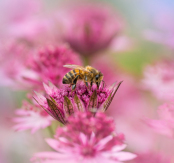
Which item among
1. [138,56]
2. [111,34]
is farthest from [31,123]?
[138,56]

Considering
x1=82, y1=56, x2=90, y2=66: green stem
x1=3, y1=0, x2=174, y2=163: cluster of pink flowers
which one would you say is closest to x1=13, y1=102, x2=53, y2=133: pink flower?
x1=3, y1=0, x2=174, y2=163: cluster of pink flowers

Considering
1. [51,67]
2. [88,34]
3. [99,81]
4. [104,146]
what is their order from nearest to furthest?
[104,146]
[99,81]
[51,67]
[88,34]

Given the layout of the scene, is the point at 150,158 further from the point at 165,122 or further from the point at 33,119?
the point at 33,119

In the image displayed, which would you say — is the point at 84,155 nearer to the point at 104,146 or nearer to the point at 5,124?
the point at 104,146

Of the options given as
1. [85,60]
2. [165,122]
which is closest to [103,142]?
[165,122]

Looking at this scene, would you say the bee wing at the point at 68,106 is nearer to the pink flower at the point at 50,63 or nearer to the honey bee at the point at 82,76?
the honey bee at the point at 82,76

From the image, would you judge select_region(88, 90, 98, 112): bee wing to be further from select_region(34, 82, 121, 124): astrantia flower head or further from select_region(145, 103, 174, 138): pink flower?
select_region(145, 103, 174, 138): pink flower
